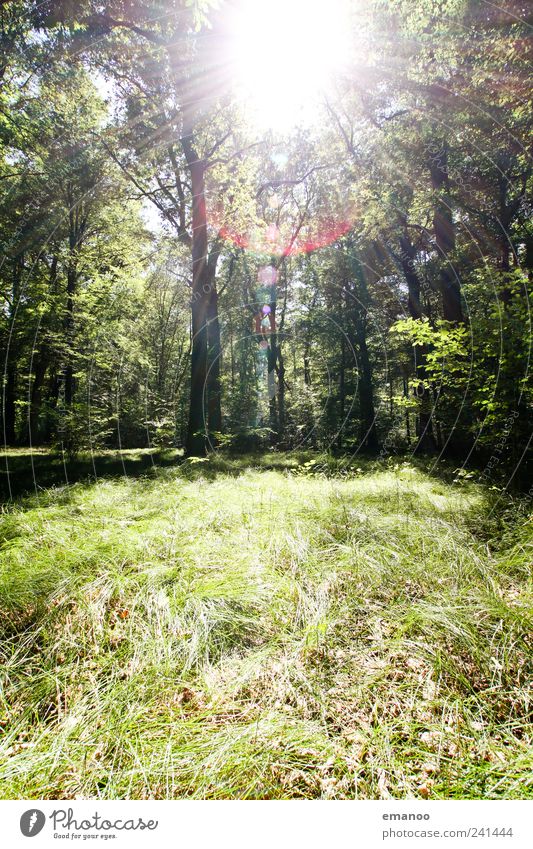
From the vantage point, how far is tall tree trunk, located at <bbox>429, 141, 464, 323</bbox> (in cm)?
1059

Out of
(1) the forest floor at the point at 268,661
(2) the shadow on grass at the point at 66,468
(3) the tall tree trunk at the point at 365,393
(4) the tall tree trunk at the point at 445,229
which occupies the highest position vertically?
(4) the tall tree trunk at the point at 445,229

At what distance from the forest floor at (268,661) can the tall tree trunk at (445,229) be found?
9842mm

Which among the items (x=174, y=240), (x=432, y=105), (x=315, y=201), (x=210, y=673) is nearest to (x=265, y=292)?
(x=315, y=201)

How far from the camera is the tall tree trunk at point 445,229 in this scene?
10.6 meters

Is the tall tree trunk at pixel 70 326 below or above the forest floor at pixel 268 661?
above

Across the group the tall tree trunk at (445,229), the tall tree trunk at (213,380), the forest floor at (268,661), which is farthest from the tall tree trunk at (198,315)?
the tall tree trunk at (445,229)

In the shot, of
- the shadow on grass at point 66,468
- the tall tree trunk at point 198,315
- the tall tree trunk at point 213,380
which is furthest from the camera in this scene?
the tall tree trunk at point 213,380

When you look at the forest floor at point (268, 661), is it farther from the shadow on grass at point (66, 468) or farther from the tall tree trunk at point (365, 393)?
the tall tree trunk at point (365, 393)

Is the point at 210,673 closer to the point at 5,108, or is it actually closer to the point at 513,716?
the point at 513,716

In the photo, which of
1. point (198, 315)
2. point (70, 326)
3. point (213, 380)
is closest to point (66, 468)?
point (70, 326)

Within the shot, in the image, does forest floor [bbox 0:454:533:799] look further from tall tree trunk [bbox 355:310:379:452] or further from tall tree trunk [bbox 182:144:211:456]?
tall tree trunk [bbox 355:310:379:452]

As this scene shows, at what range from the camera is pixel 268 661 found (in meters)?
2.53

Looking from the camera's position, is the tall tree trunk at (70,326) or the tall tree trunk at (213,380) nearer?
the tall tree trunk at (70,326)

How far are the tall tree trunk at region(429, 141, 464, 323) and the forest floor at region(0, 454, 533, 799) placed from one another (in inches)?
387
